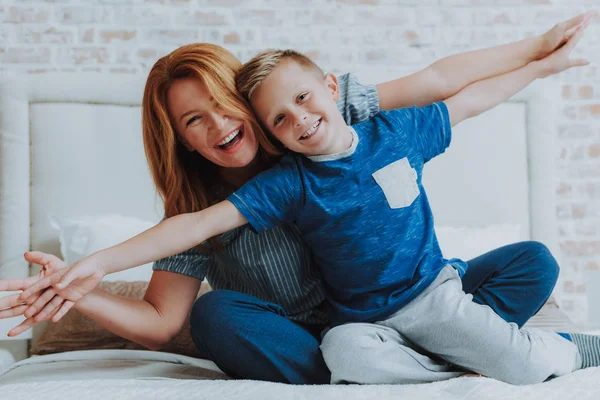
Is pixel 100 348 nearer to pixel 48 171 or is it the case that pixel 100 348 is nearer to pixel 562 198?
pixel 48 171

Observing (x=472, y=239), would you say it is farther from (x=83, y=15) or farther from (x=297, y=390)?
(x=83, y=15)

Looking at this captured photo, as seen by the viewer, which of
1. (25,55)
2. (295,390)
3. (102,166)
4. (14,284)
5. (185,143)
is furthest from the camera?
(25,55)

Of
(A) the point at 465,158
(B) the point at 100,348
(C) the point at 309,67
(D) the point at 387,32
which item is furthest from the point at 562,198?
(B) the point at 100,348

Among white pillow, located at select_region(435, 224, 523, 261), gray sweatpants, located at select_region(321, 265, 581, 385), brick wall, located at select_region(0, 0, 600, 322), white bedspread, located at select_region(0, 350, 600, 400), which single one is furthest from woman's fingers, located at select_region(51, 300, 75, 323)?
brick wall, located at select_region(0, 0, 600, 322)

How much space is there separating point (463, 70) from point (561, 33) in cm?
26

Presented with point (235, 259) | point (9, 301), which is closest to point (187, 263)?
point (235, 259)

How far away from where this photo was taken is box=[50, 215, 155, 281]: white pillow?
2.08 meters

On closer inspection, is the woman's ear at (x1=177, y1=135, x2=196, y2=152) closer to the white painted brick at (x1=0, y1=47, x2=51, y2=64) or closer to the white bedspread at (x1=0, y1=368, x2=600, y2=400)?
the white bedspread at (x1=0, y1=368, x2=600, y2=400)

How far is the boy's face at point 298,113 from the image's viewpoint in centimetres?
140

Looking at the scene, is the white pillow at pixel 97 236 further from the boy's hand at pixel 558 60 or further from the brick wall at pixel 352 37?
the boy's hand at pixel 558 60

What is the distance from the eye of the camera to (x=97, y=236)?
2084 millimetres

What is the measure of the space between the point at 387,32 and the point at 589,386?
1685 mm

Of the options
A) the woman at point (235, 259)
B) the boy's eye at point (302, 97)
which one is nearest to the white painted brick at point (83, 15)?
the woman at point (235, 259)

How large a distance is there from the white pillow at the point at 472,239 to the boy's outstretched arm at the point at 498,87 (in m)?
0.61
